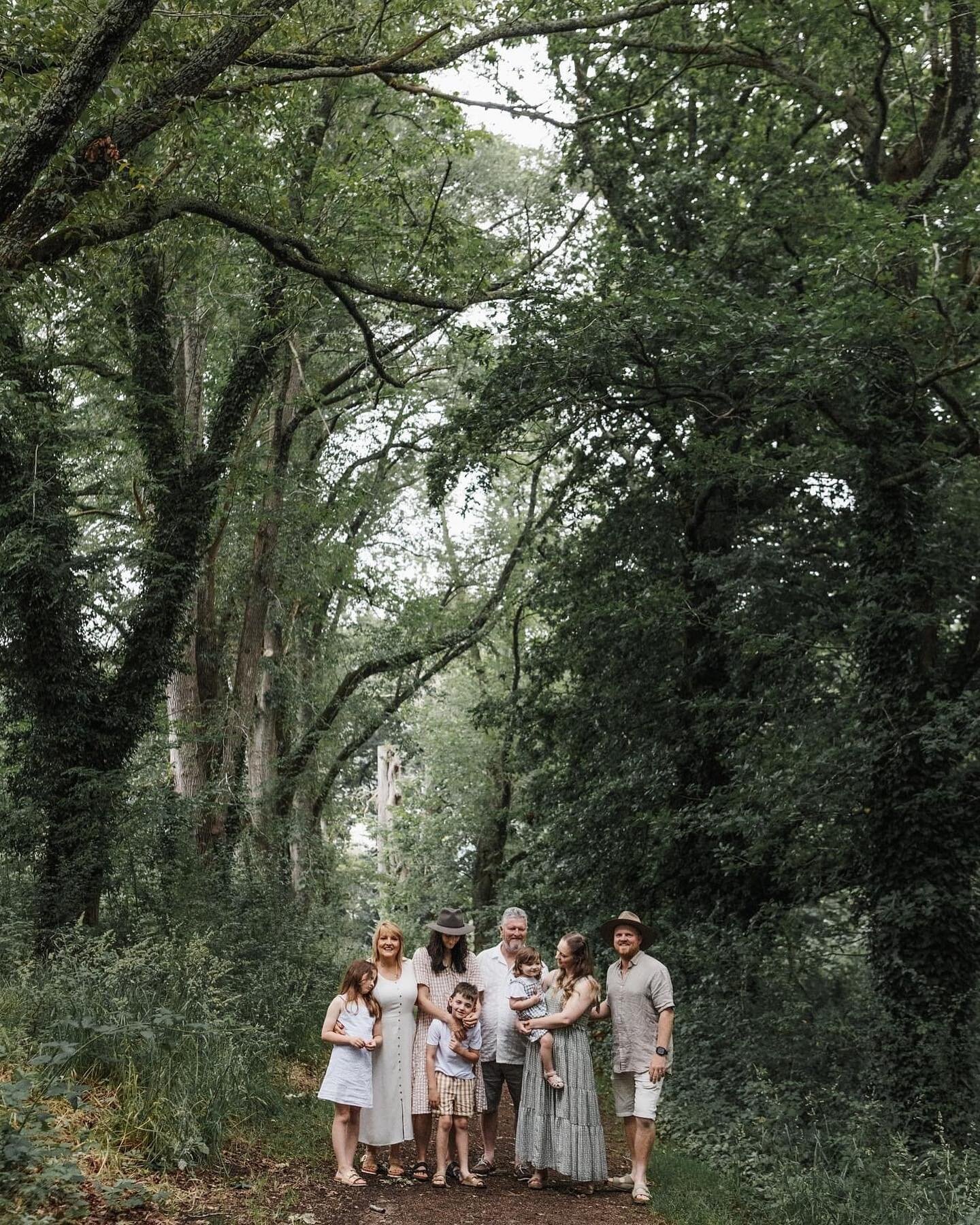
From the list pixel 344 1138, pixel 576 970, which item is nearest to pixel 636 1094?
pixel 576 970

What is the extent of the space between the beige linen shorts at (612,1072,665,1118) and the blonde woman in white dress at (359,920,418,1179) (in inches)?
55.3

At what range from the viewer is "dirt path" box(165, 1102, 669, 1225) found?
6.08m

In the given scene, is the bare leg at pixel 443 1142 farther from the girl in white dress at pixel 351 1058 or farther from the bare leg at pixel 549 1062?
the bare leg at pixel 549 1062

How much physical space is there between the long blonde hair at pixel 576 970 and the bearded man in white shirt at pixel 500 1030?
0.37m

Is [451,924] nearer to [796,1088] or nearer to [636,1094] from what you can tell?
[636,1094]

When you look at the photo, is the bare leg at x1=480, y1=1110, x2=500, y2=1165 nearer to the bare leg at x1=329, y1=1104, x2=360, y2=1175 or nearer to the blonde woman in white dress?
the blonde woman in white dress

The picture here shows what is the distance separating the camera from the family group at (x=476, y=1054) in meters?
7.37

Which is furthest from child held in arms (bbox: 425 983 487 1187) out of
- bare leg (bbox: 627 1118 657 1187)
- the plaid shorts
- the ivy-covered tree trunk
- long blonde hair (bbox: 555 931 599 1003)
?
the ivy-covered tree trunk

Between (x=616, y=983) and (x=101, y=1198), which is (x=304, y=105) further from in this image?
(x=101, y=1198)

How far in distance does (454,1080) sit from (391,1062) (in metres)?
0.44

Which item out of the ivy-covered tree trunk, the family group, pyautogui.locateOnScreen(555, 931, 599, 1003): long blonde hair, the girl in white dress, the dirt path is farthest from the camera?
the ivy-covered tree trunk

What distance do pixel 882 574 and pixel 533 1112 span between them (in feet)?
22.9

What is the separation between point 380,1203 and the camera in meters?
6.75

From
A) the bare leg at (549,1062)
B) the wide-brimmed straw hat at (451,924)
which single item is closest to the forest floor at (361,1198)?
the bare leg at (549,1062)
